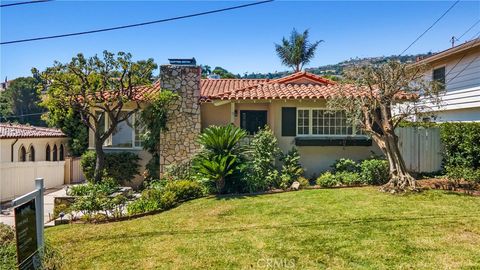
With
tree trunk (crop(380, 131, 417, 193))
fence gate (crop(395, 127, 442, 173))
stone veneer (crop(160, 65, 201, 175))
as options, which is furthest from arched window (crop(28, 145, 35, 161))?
fence gate (crop(395, 127, 442, 173))

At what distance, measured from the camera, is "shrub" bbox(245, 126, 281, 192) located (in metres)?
12.1

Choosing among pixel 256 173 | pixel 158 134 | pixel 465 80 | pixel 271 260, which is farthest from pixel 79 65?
pixel 465 80

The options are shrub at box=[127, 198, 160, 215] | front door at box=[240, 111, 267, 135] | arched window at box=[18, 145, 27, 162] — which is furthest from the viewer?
arched window at box=[18, 145, 27, 162]

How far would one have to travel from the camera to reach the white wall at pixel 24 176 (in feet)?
41.7

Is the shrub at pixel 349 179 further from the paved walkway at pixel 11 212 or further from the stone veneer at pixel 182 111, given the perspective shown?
the paved walkway at pixel 11 212

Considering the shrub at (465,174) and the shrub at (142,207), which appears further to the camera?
the shrub at (465,174)

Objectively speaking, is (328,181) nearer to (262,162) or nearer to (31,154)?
(262,162)

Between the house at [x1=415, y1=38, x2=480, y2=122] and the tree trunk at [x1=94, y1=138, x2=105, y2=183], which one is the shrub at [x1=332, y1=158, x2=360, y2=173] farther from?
the tree trunk at [x1=94, y1=138, x2=105, y2=183]

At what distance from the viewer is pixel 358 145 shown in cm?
1423

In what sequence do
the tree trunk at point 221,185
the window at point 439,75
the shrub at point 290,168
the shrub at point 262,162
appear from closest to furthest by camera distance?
the tree trunk at point 221,185
the shrub at point 262,162
the shrub at point 290,168
the window at point 439,75

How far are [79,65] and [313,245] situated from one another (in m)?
10.9

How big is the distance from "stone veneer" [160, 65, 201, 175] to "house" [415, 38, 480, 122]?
9.68m

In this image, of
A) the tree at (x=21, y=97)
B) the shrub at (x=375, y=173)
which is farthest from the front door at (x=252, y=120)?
the tree at (x=21, y=97)

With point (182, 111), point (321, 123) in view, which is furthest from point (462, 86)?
point (182, 111)
